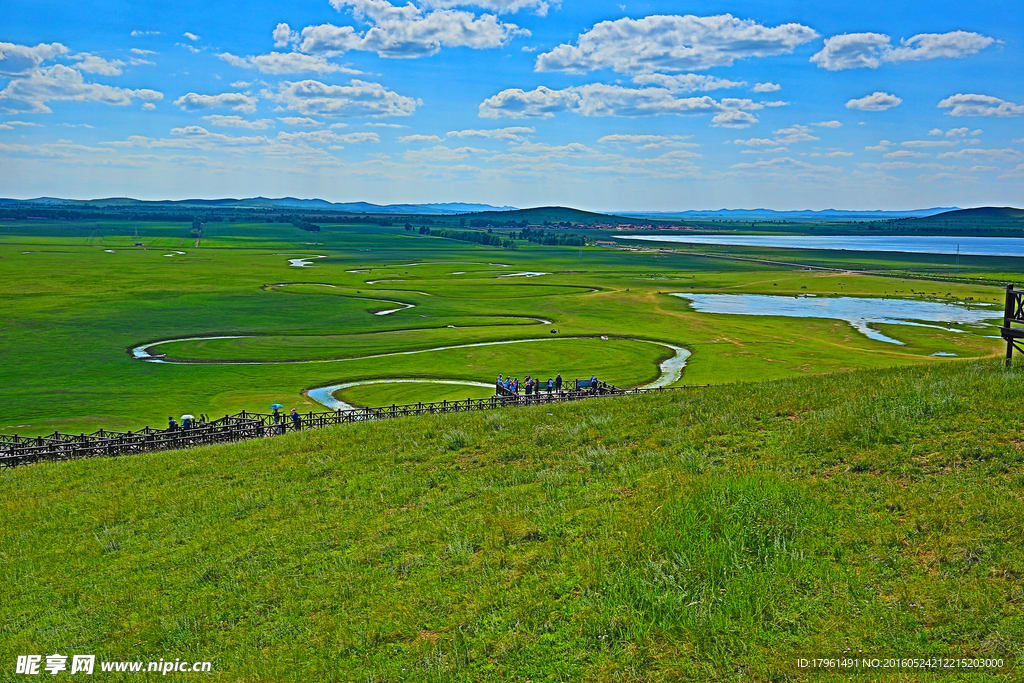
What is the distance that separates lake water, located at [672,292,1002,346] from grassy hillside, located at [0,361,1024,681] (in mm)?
73663

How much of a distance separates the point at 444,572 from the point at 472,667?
2.40 meters

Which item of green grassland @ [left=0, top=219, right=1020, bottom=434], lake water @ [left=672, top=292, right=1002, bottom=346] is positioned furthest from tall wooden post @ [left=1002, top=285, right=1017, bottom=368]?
lake water @ [left=672, top=292, right=1002, bottom=346]

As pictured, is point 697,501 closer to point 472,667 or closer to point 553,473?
point 553,473

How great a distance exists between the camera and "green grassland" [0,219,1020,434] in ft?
176

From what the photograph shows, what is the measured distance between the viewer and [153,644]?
389 inches

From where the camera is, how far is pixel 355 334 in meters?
78.6

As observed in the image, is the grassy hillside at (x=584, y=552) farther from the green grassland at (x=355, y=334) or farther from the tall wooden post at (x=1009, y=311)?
the green grassland at (x=355, y=334)

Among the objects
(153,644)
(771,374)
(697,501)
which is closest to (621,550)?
(697,501)

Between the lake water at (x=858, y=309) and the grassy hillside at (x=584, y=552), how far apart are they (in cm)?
7366

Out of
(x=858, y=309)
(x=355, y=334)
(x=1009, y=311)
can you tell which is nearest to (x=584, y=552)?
(x=1009, y=311)

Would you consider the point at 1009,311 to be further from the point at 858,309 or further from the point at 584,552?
the point at 858,309

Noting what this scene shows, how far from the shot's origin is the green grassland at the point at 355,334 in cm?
5369

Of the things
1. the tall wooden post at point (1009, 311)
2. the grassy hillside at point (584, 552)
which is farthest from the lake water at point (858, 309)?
the grassy hillside at point (584, 552)

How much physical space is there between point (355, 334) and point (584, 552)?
70.9 m
